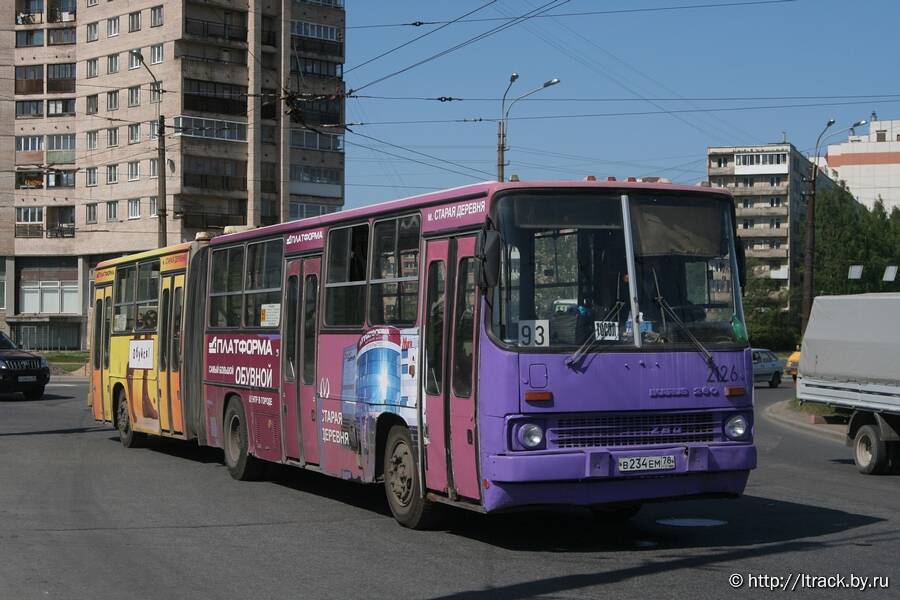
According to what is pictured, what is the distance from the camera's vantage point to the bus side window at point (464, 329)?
10375 mm

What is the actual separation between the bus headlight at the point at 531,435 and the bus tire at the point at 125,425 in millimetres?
11887

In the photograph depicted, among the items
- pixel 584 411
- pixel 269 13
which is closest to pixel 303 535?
pixel 584 411

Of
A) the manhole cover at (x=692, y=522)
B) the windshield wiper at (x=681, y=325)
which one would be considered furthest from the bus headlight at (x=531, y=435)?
the manhole cover at (x=692, y=522)

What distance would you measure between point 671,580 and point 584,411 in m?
1.62

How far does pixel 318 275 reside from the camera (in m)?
13.8

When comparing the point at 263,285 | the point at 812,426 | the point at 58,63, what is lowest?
the point at 812,426

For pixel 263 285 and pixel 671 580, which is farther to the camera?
pixel 263 285

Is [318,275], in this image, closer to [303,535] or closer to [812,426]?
[303,535]

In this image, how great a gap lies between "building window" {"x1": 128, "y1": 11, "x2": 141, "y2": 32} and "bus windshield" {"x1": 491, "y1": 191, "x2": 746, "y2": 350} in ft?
231

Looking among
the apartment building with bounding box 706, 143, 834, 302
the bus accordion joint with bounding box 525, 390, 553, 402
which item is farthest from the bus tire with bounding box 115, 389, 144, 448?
the apartment building with bounding box 706, 143, 834, 302

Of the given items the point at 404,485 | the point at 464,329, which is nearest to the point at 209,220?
the point at 404,485

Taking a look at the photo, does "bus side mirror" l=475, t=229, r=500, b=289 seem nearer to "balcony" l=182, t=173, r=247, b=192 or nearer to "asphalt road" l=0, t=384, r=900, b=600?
"asphalt road" l=0, t=384, r=900, b=600

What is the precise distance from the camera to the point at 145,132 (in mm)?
75312

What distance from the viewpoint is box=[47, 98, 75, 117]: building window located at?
8144 cm
